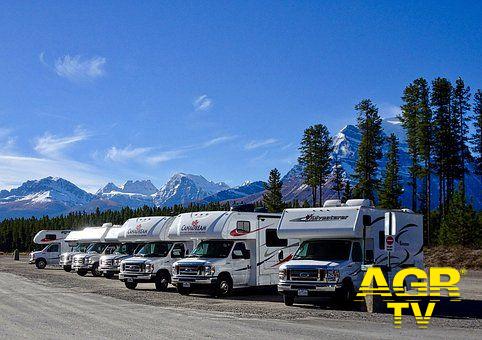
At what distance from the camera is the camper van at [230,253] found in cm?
2389

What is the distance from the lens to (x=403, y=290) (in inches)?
866

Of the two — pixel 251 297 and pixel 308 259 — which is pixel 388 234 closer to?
pixel 308 259

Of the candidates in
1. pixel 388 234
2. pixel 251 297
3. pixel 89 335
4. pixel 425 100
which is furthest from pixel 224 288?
pixel 425 100

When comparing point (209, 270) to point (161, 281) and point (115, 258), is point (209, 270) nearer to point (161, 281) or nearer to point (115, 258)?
point (161, 281)

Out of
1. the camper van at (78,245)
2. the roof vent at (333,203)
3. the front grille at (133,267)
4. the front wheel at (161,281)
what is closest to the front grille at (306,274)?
the roof vent at (333,203)

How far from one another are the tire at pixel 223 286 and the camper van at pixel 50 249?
112 feet

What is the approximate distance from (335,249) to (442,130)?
53.9m

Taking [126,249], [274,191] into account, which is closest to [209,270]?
[126,249]

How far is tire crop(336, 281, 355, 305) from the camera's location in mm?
18906

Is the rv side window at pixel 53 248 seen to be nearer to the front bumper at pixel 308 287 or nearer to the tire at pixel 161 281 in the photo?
the tire at pixel 161 281

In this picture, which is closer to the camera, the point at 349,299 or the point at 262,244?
the point at 349,299

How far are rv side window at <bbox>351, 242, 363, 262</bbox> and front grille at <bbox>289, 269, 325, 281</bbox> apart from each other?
4.47ft

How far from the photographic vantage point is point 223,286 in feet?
78.8

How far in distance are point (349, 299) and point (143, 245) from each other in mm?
14089
